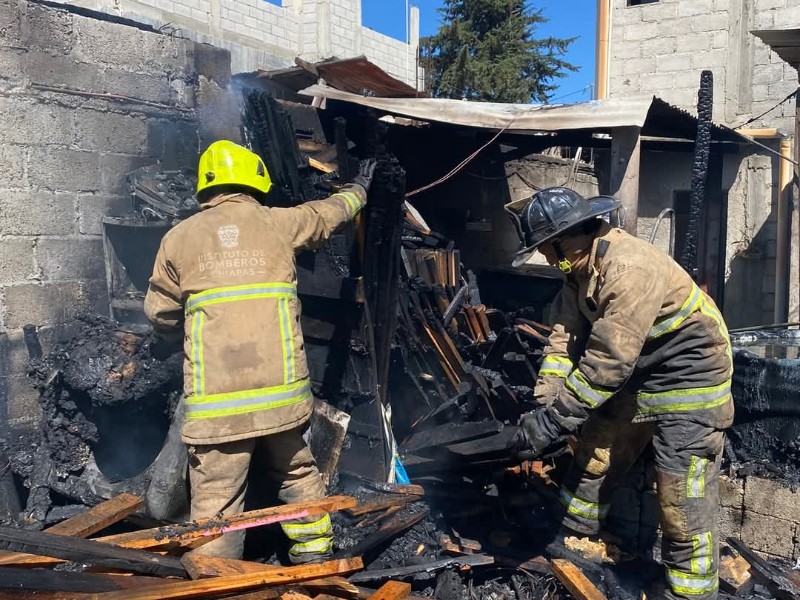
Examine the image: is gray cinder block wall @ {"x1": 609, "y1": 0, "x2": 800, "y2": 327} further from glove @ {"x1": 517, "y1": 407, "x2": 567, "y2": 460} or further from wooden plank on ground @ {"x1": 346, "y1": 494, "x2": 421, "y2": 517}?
glove @ {"x1": 517, "y1": 407, "x2": 567, "y2": 460}

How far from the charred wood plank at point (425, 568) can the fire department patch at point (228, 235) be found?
6.22 feet

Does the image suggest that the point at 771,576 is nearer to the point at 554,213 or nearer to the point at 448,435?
the point at 448,435

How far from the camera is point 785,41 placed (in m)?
7.45

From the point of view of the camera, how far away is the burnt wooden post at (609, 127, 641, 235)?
6.21 m

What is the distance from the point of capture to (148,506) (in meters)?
4.00

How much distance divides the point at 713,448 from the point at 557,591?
1.20m

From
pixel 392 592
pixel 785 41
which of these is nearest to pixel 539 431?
pixel 392 592

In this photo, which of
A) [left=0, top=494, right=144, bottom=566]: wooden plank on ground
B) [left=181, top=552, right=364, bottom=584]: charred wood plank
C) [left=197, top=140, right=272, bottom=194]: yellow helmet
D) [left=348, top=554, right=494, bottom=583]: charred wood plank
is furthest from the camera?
[left=348, top=554, right=494, bottom=583]: charred wood plank

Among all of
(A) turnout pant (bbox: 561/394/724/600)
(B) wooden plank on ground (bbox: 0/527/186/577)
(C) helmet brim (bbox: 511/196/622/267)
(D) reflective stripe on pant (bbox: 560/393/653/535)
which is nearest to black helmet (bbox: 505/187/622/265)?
(C) helmet brim (bbox: 511/196/622/267)

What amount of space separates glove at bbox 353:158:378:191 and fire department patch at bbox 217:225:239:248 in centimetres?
108

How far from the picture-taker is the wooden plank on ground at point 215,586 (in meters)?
2.58

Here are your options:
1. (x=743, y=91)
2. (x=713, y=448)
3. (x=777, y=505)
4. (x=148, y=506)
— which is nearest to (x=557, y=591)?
(x=713, y=448)

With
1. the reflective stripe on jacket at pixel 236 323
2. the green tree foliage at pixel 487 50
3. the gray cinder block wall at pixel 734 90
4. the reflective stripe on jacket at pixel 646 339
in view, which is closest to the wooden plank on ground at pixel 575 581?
the reflective stripe on jacket at pixel 646 339

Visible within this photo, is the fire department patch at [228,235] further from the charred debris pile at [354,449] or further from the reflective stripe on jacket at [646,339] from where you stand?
the reflective stripe on jacket at [646,339]
